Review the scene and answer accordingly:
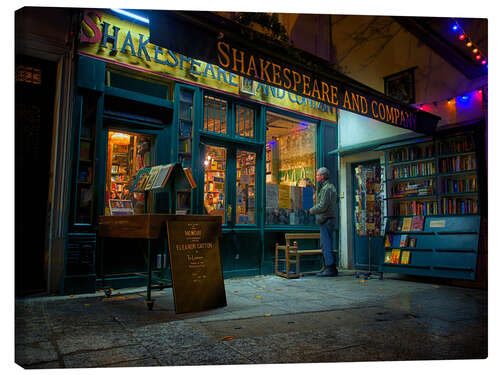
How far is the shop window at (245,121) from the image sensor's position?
257 inches

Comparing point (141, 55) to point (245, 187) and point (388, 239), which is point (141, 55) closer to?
point (245, 187)

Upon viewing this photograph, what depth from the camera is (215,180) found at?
614 centimetres

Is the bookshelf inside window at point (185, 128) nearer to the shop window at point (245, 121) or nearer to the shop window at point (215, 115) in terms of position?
the shop window at point (215, 115)

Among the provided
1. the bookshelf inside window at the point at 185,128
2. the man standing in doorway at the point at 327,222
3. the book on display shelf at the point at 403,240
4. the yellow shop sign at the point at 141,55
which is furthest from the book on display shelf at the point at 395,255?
the bookshelf inside window at the point at 185,128

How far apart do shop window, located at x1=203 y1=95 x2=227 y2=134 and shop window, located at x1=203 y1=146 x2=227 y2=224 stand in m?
0.32

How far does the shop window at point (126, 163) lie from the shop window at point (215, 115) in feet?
3.29

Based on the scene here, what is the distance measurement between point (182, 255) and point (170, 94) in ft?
9.26

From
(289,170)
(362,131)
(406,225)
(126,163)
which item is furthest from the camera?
(362,131)

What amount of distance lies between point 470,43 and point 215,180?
4.10m

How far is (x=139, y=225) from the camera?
3871mm

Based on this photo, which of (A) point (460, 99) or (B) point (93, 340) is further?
(A) point (460, 99)

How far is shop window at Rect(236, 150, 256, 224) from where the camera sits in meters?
6.41

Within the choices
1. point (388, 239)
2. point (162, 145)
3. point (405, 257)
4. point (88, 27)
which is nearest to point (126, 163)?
point (162, 145)

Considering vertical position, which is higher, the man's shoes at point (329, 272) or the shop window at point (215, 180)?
the shop window at point (215, 180)
